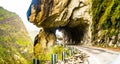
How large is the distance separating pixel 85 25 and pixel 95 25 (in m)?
9.15

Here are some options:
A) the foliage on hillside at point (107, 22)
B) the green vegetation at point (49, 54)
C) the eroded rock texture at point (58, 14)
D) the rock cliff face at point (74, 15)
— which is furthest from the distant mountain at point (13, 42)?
the eroded rock texture at point (58, 14)

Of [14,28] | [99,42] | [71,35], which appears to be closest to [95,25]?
[99,42]

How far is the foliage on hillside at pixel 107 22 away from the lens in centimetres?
2733

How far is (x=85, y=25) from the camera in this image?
156 ft

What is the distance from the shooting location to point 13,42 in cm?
818

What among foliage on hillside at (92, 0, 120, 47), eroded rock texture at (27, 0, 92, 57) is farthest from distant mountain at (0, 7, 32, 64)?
eroded rock texture at (27, 0, 92, 57)

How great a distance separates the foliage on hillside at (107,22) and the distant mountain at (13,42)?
18.2m

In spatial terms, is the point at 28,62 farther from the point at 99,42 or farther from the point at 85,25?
the point at 85,25

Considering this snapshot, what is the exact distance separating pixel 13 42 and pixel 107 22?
23501 millimetres

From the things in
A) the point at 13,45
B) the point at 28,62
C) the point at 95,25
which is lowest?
the point at 28,62

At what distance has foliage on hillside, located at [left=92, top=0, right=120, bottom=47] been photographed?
2733cm

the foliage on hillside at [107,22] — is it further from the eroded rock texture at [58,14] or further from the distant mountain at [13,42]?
the distant mountain at [13,42]

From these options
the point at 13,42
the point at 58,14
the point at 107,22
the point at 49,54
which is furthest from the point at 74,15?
the point at 13,42

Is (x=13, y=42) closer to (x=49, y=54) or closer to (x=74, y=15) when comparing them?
(x=49, y=54)
